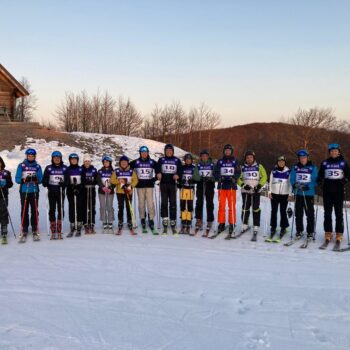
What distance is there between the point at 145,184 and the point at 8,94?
2252 cm

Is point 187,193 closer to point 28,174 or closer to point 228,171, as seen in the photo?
point 228,171

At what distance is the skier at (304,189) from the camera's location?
8438mm

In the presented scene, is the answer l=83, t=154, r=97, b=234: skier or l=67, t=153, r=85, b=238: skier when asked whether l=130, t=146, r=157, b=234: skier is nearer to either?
l=83, t=154, r=97, b=234: skier

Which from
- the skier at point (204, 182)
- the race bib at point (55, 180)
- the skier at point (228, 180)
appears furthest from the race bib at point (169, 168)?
the race bib at point (55, 180)

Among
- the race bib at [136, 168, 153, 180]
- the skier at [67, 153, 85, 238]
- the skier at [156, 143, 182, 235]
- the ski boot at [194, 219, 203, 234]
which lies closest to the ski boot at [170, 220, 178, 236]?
the skier at [156, 143, 182, 235]

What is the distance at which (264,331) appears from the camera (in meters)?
4.17

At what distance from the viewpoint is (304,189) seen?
8445mm

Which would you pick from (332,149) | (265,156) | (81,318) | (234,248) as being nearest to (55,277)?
(81,318)

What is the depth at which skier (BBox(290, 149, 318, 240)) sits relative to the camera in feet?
27.7

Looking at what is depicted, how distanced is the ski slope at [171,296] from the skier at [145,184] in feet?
4.29

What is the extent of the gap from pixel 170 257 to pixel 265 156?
43550mm

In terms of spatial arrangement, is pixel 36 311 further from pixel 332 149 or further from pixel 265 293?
pixel 332 149

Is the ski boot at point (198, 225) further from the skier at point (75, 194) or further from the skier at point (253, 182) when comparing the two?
the skier at point (75, 194)

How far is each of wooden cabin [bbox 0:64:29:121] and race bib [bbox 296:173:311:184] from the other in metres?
24.2
